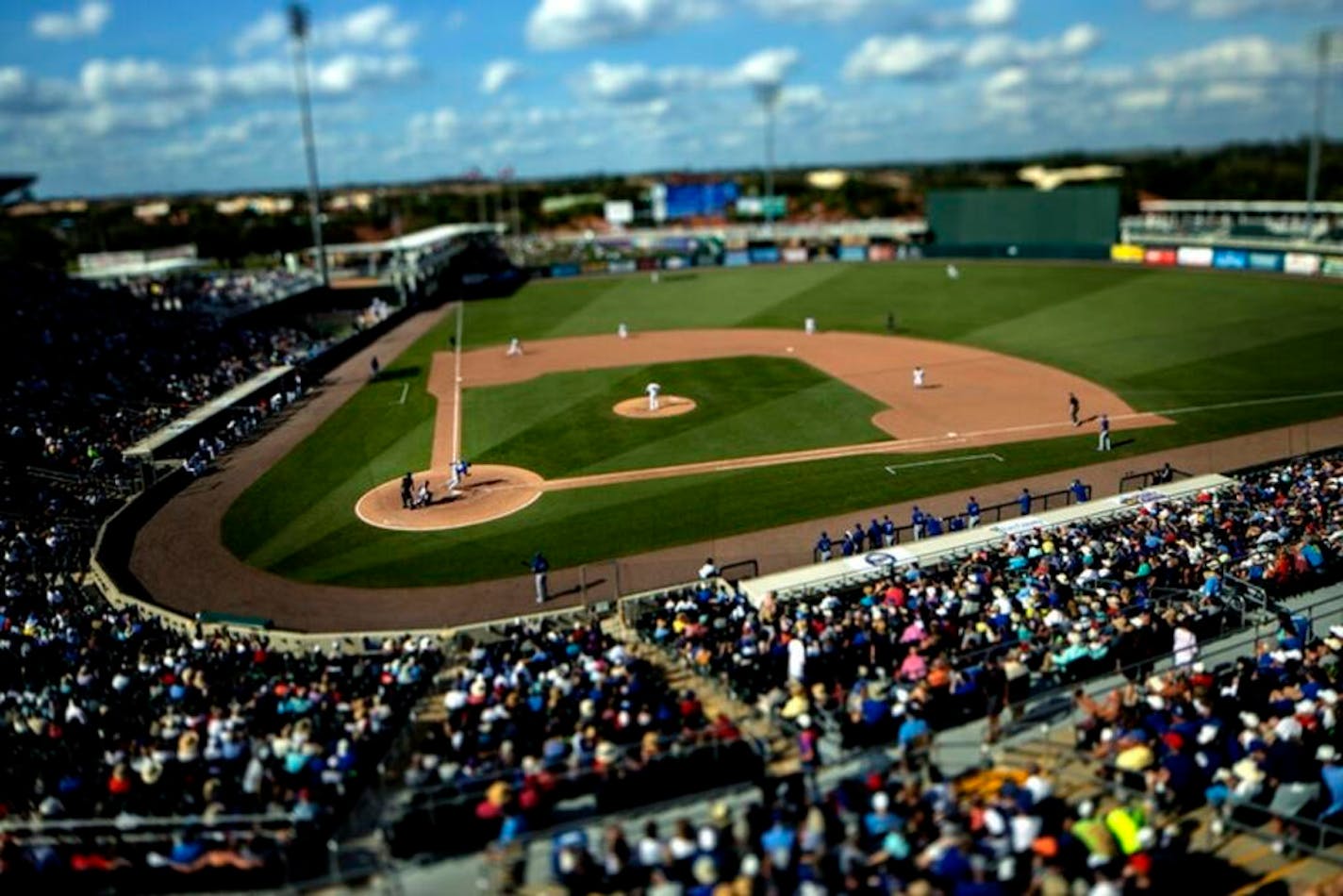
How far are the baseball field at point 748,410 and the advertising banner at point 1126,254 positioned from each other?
28.1 feet

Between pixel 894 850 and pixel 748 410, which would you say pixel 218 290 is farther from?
pixel 894 850

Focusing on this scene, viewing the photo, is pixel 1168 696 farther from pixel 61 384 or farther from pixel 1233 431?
pixel 61 384

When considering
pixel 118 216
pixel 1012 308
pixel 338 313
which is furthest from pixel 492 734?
pixel 118 216

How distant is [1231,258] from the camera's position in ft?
241

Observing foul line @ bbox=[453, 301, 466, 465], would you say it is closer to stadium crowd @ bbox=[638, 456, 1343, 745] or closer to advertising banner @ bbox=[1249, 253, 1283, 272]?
stadium crowd @ bbox=[638, 456, 1343, 745]

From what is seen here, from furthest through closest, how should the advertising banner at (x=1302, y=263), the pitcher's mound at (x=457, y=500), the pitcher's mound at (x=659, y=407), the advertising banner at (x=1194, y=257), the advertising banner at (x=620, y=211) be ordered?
the advertising banner at (x=620, y=211), the advertising banner at (x=1194, y=257), the advertising banner at (x=1302, y=263), the pitcher's mound at (x=659, y=407), the pitcher's mound at (x=457, y=500)

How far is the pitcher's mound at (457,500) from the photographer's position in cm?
2931

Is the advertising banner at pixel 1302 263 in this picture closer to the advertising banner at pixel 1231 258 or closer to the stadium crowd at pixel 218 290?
the advertising banner at pixel 1231 258

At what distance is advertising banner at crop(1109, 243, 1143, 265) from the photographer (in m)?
78.9

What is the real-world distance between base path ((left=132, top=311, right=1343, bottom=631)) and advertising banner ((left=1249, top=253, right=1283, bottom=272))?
4135cm

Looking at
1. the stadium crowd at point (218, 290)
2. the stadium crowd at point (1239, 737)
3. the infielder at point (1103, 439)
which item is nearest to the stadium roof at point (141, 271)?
the stadium crowd at point (218, 290)

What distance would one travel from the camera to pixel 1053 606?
17.7 meters

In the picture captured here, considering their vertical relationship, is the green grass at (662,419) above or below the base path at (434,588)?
above

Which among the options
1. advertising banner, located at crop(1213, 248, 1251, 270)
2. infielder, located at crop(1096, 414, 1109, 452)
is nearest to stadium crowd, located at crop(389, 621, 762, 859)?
infielder, located at crop(1096, 414, 1109, 452)
